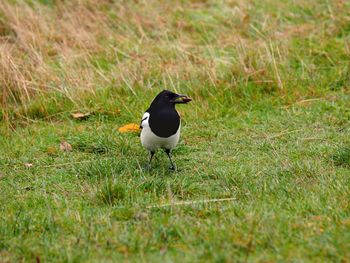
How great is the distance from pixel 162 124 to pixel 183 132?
1284 mm

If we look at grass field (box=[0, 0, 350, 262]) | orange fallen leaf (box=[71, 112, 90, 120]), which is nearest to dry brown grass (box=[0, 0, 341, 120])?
grass field (box=[0, 0, 350, 262])

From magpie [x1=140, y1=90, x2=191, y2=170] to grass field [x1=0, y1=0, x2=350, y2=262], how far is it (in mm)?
248

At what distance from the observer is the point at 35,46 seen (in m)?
8.14

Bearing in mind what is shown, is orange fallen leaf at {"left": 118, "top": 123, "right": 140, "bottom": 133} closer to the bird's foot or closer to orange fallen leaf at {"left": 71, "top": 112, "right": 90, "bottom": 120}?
orange fallen leaf at {"left": 71, "top": 112, "right": 90, "bottom": 120}

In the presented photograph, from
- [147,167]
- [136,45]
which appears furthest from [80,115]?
[136,45]

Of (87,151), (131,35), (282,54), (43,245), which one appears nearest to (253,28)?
(282,54)

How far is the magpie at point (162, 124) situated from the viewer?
18.1ft

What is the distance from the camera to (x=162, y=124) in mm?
5520

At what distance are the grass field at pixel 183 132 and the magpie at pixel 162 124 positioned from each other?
25 centimetres

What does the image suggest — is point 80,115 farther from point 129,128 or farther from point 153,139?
point 153,139

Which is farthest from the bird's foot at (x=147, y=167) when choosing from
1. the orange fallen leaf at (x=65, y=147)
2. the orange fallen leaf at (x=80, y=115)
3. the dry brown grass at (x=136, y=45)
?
the dry brown grass at (x=136, y=45)

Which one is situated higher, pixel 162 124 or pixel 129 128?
pixel 162 124

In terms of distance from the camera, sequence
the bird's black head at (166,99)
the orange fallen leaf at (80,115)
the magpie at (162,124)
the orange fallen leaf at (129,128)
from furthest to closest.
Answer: the orange fallen leaf at (80,115)
the orange fallen leaf at (129,128)
the bird's black head at (166,99)
the magpie at (162,124)

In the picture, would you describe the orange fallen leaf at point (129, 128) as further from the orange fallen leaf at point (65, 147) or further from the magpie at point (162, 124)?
the magpie at point (162, 124)
